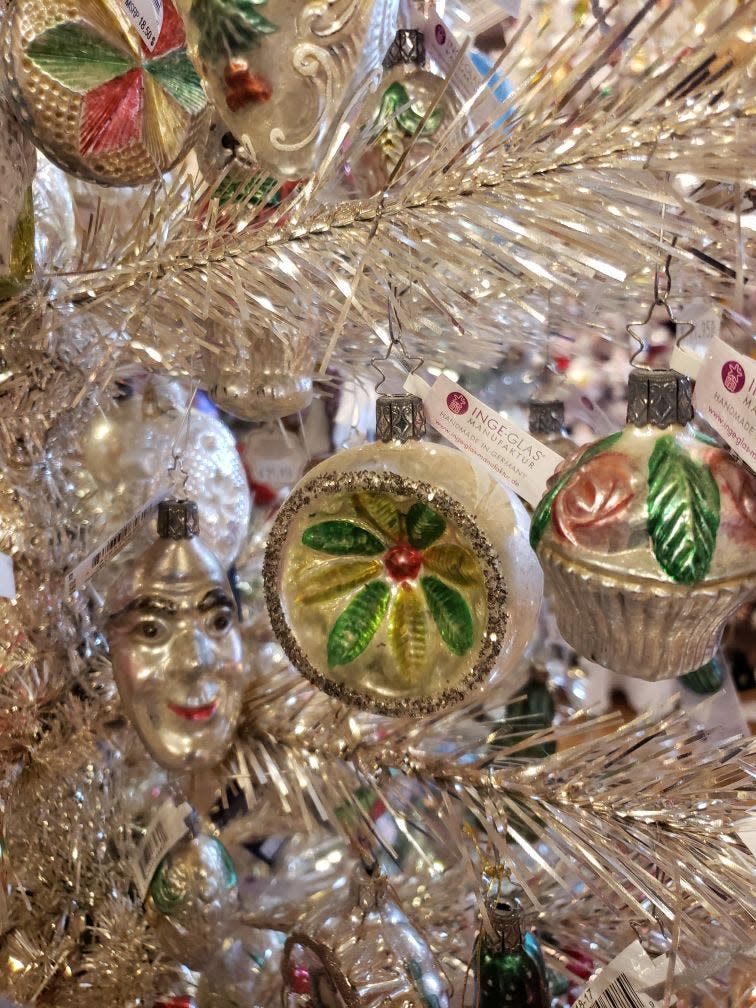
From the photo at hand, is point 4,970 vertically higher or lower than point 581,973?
higher

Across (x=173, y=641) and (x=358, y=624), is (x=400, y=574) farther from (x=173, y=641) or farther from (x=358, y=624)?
(x=173, y=641)

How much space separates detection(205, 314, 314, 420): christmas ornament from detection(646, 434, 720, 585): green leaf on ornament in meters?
0.31

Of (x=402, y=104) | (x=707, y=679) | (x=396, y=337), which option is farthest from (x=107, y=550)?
A: (x=707, y=679)

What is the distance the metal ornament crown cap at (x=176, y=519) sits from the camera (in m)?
0.70

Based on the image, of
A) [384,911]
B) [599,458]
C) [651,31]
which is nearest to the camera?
[651,31]

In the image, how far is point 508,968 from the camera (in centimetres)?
62

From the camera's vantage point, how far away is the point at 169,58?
1.89ft

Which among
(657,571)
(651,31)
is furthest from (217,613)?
(651,31)

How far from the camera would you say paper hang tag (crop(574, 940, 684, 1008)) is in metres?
0.58

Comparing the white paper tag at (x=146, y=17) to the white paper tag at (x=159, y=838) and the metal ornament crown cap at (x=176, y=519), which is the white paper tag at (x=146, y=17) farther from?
the white paper tag at (x=159, y=838)

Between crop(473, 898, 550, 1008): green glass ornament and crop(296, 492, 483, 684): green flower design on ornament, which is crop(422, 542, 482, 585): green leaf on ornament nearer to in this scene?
crop(296, 492, 483, 684): green flower design on ornament

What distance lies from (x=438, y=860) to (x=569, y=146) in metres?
0.65

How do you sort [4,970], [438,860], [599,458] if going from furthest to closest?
[438,860] → [4,970] → [599,458]

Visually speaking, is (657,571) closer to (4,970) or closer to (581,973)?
(581,973)
